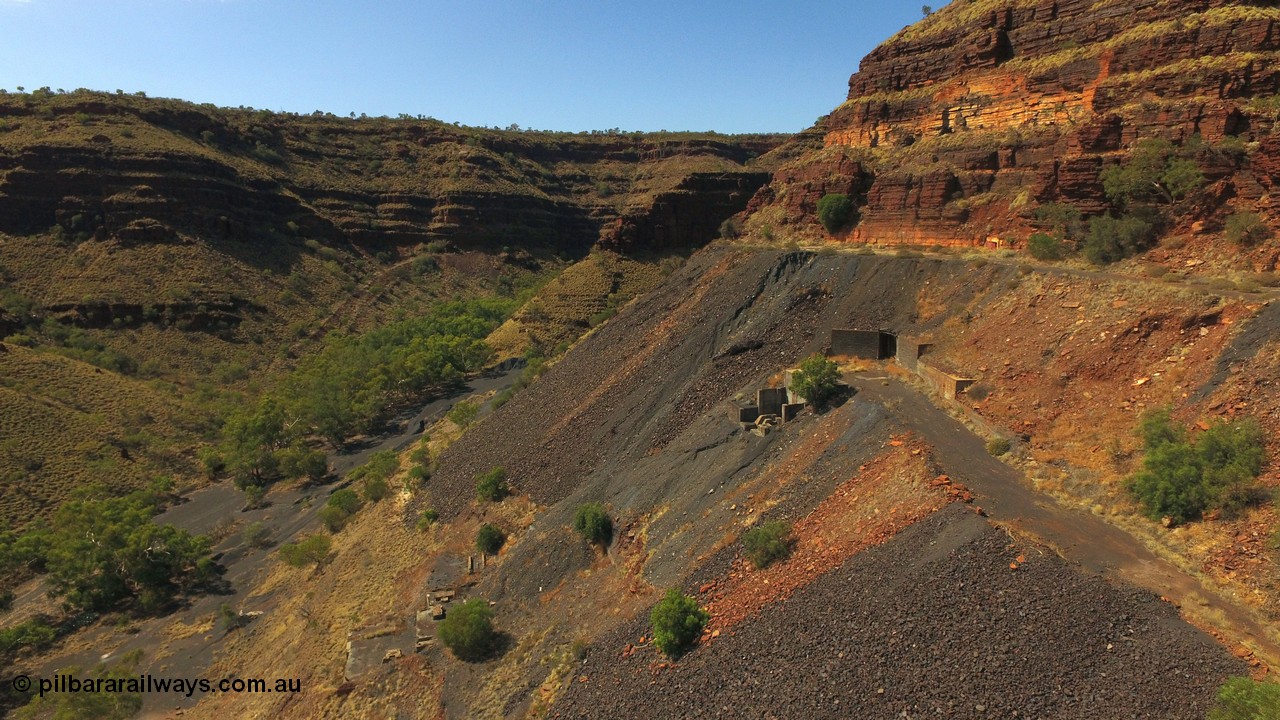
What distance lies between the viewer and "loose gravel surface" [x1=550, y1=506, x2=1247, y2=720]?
28.4ft

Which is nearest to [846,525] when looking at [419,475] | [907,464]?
[907,464]

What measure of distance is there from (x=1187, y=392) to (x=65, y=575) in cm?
3558

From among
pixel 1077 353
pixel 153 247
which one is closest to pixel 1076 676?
pixel 1077 353

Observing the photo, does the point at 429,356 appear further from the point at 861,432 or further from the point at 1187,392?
the point at 1187,392

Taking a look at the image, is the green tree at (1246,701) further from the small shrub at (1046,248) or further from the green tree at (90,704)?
the green tree at (90,704)

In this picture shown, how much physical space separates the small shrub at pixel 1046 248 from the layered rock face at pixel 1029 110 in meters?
1.64

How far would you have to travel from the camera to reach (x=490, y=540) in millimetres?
21688

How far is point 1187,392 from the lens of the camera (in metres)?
13.6

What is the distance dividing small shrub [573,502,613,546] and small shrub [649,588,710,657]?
548cm

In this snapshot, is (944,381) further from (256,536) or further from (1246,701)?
(256,536)

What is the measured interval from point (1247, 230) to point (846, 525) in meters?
13.6

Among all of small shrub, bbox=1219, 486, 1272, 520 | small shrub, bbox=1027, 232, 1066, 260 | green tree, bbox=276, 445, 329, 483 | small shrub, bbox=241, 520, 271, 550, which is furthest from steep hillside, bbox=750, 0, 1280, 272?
small shrub, bbox=241, 520, 271, 550

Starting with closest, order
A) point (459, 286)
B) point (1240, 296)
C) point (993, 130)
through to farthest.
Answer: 1. point (1240, 296)
2. point (993, 130)
3. point (459, 286)

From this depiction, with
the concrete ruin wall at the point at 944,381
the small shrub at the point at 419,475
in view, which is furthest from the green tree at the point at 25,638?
the concrete ruin wall at the point at 944,381
